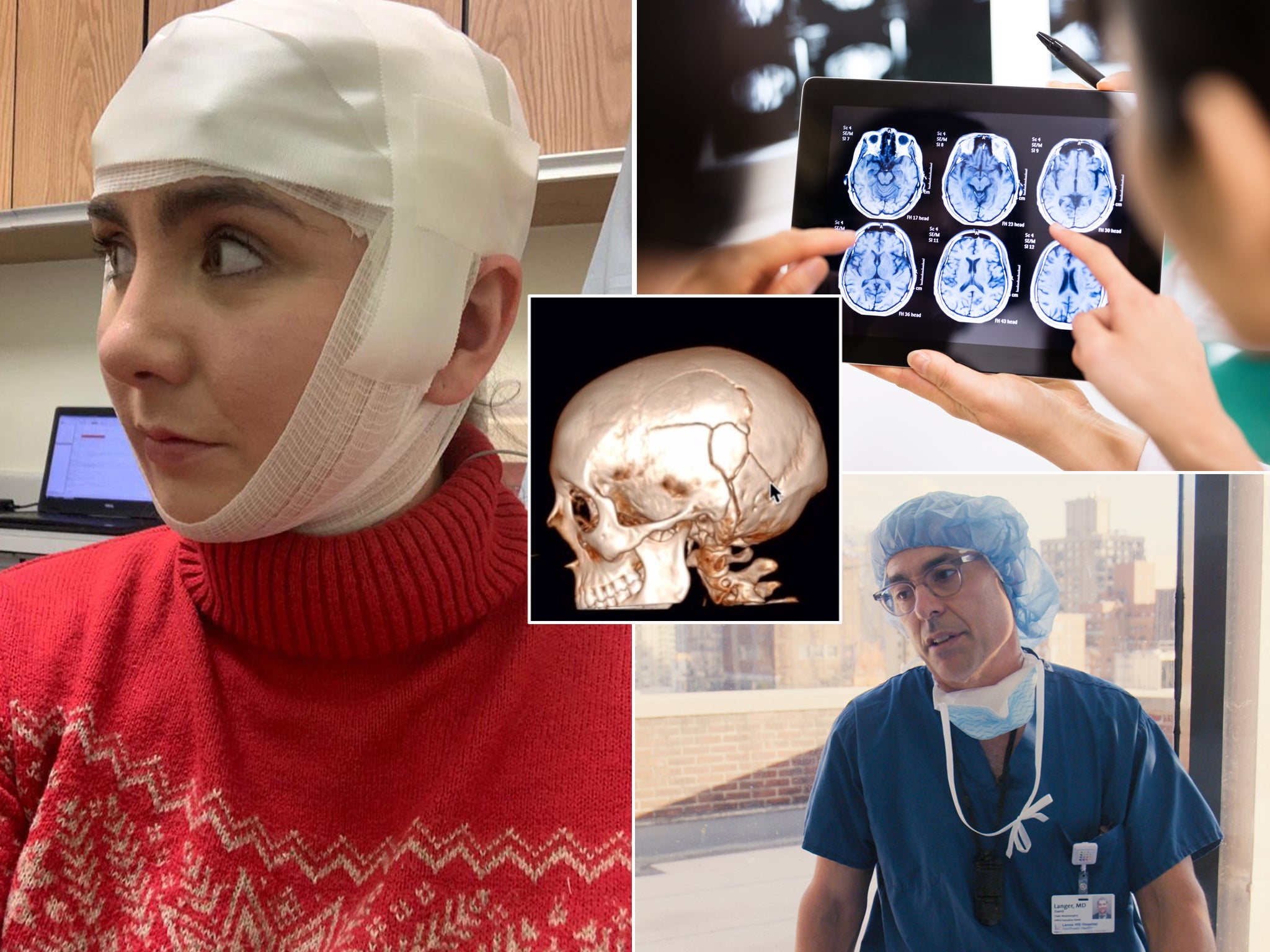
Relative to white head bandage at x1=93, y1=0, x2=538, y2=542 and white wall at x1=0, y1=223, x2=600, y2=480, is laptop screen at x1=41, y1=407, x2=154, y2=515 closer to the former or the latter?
white wall at x1=0, y1=223, x2=600, y2=480

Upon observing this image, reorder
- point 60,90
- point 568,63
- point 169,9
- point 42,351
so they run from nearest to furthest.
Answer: point 568,63, point 169,9, point 60,90, point 42,351

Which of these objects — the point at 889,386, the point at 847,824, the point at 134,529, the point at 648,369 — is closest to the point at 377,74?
the point at 648,369

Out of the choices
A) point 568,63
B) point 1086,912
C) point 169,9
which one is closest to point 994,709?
point 1086,912

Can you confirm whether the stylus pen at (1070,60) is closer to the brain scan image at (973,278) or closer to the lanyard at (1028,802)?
the brain scan image at (973,278)

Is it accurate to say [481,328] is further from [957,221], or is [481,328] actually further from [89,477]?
[89,477]

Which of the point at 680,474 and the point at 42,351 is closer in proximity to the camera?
the point at 680,474

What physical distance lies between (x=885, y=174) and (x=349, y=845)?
1.75 ft

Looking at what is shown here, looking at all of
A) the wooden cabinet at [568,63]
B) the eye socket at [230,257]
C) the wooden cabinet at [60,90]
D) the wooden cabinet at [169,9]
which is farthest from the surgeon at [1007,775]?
the wooden cabinet at [60,90]

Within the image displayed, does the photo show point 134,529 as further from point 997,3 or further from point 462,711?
point 997,3

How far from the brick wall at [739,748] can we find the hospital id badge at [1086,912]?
0.16m

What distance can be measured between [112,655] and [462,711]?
0.80ft

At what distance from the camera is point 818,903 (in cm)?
60

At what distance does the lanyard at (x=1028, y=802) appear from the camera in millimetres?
586

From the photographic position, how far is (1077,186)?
58 centimetres
